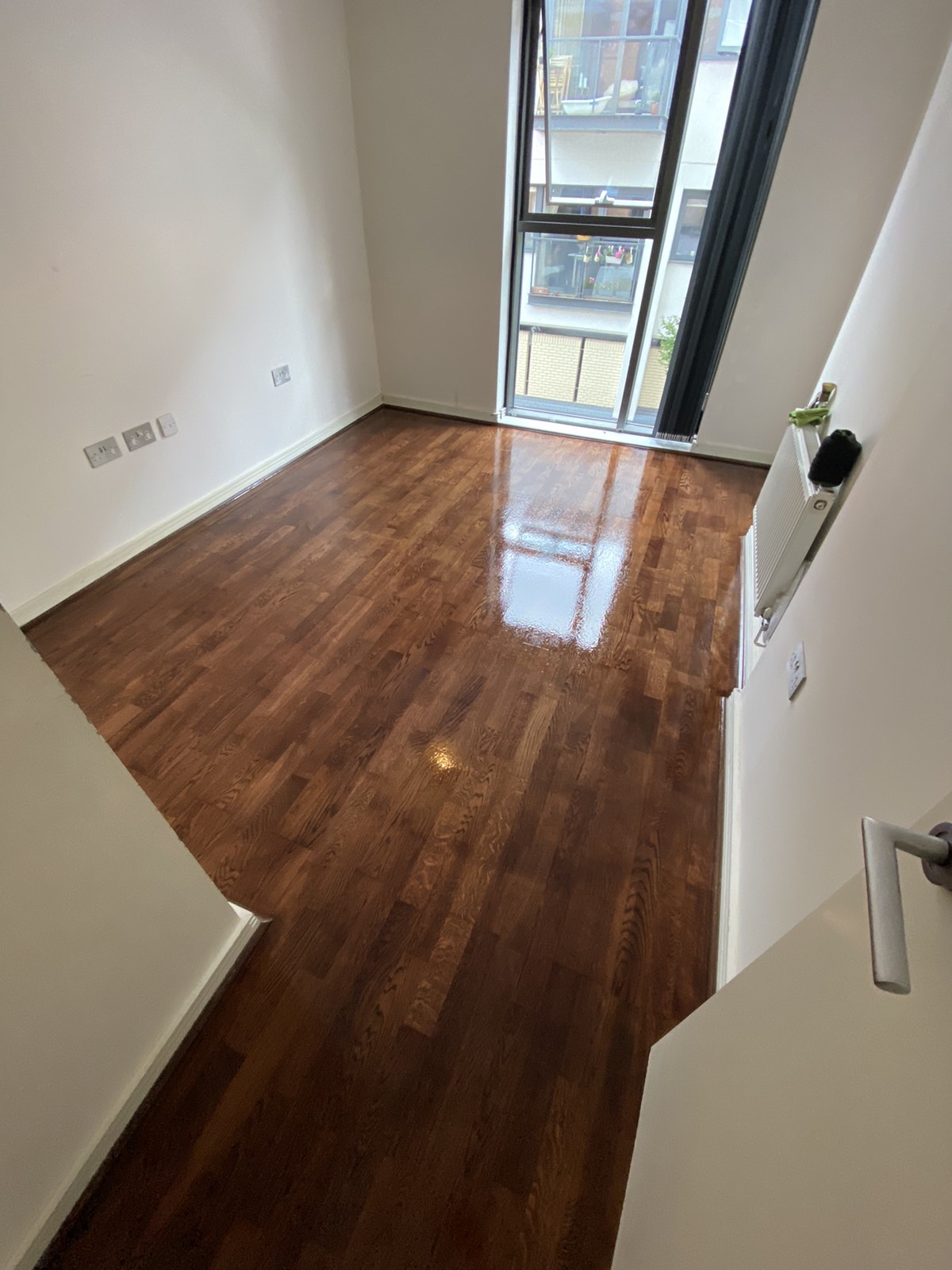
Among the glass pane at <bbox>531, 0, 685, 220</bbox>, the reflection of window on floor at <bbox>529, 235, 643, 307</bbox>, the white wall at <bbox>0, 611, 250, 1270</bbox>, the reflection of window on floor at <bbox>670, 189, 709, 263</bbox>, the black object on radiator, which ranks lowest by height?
the white wall at <bbox>0, 611, 250, 1270</bbox>

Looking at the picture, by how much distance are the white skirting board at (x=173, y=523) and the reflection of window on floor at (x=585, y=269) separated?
1642 mm

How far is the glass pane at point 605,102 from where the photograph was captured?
9.51 ft

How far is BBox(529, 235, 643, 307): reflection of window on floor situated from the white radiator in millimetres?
1861

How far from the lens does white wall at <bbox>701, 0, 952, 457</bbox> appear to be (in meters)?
2.44

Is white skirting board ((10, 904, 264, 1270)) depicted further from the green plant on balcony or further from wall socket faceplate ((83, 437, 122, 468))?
the green plant on balcony

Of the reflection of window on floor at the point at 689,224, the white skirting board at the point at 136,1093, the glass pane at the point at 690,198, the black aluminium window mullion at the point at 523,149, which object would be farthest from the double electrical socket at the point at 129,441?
the reflection of window on floor at the point at 689,224

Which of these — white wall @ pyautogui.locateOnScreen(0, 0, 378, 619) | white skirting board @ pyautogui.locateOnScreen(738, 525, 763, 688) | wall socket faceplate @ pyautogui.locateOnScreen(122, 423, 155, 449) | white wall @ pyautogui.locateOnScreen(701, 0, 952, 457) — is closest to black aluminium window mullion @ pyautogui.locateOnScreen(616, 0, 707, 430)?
white wall @ pyautogui.locateOnScreen(701, 0, 952, 457)

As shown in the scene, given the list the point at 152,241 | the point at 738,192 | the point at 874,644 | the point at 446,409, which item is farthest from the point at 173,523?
the point at 738,192

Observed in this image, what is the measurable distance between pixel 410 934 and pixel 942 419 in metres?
1.66

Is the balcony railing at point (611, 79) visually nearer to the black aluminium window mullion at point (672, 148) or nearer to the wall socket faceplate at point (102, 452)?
the black aluminium window mullion at point (672, 148)

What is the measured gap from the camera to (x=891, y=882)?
Result: 0.39 metres

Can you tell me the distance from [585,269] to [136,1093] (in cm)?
445

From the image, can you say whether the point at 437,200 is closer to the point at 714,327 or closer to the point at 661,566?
the point at 714,327

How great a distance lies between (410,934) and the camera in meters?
1.47
